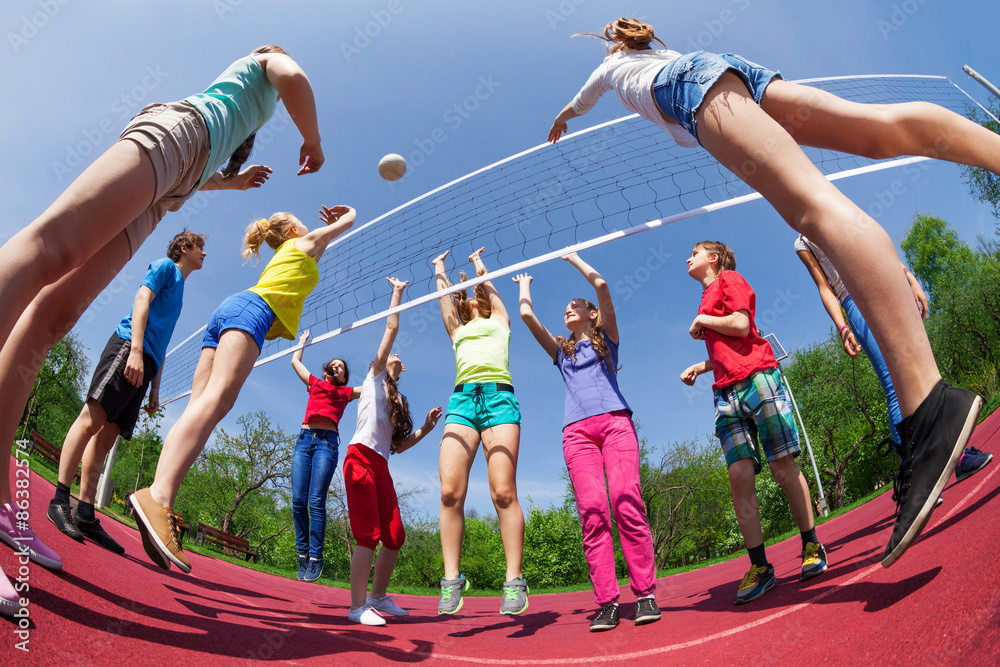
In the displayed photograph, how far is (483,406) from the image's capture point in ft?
12.5

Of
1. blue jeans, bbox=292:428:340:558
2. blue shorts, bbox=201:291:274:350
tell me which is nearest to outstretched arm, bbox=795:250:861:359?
blue shorts, bbox=201:291:274:350

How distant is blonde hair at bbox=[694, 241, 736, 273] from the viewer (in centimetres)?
395

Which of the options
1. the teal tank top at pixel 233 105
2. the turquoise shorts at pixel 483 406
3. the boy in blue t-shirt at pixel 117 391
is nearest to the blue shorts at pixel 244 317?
the teal tank top at pixel 233 105

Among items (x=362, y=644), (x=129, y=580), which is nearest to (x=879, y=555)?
(x=362, y=644)

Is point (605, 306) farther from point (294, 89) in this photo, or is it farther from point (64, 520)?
point (64, 520)

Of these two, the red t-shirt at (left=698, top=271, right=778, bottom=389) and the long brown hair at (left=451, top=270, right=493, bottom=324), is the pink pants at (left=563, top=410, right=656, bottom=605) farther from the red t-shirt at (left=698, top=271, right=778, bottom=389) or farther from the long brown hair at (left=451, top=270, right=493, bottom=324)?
the long brown hair at (left=451, top=270, right=493, bottom=324)

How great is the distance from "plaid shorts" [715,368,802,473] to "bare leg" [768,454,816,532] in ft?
0.16

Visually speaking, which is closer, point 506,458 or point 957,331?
point 506,458

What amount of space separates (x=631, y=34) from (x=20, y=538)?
12.3ft

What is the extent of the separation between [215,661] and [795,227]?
2.63 metres

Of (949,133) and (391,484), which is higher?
(949,133)

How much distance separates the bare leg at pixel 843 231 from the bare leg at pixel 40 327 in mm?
2767

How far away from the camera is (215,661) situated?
74.4 inches

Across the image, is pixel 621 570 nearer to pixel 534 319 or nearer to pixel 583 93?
pixel 534 319
